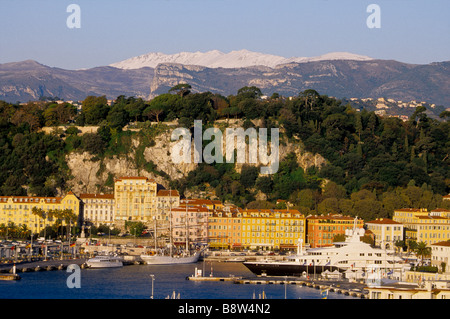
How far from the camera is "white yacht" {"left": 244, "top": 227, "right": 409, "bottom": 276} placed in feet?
173

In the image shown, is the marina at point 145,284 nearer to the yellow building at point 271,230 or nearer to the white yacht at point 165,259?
the white yacht at point 165,259

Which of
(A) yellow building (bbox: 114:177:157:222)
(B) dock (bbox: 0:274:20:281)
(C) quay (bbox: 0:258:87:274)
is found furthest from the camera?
(A) yellow building (bbox: 114:177:157:222)

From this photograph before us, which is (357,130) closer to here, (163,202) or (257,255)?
(163,202)

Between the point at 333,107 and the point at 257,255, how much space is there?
3191 cm

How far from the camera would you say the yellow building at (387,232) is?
65125 millimetres

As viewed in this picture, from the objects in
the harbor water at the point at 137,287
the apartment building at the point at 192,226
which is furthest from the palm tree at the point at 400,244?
the harbor water at the point at 137,287

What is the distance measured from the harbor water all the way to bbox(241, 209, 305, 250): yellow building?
46.0 ft

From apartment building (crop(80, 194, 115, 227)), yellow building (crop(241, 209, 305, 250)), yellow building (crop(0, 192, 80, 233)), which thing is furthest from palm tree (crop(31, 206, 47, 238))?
yellow building (crop(241, 209, 305, 250))

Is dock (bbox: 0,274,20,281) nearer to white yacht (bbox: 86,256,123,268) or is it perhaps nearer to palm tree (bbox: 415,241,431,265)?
white yacht (bbox: 86,256,123,268)

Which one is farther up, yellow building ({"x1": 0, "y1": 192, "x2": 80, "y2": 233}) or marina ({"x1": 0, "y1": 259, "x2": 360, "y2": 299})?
yellow building ({"x1": 0, "y1": 192, "x2": 80, "y2": 233})

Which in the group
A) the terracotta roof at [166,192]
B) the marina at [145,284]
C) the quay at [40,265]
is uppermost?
the terracotta roof at [166,192]

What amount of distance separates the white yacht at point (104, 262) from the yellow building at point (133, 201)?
625 inches
